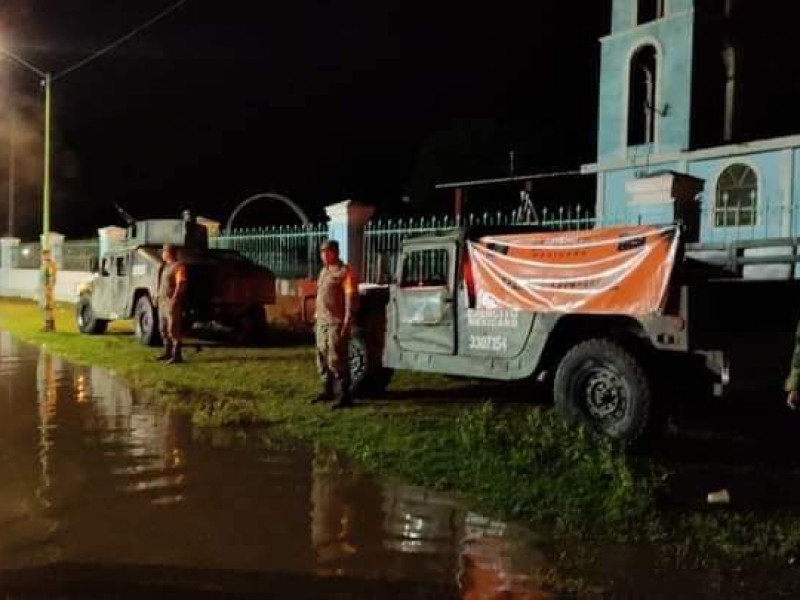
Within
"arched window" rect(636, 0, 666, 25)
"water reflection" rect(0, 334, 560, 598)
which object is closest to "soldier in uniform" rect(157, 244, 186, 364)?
"water reflection" rect(0, 334, 560, 598)

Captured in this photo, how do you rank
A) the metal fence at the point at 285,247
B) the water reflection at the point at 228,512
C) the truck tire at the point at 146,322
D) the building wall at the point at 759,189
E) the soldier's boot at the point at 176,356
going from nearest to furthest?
the water reflection at the point at 228,512 → the soldier's boot at the point at 176,356 → the truck tire at the point at 146,322 → the building wall at the point at 759,189 → the metal fence at the point at 285,247

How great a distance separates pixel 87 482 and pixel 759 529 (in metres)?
4.53

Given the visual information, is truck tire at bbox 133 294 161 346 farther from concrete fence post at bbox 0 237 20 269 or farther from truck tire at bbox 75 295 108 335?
concrete fence post at bbox 0 237 20 269

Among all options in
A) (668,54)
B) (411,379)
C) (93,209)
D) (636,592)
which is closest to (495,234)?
(411,379)

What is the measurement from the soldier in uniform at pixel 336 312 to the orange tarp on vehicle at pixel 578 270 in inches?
50.7

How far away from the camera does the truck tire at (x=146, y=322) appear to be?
15625 mm

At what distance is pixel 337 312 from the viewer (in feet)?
31.3

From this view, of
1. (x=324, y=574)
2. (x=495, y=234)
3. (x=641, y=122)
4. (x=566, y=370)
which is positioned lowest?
(x=324, y=574)

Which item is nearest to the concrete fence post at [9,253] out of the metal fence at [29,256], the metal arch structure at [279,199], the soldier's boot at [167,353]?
the metal fence at [29,256]

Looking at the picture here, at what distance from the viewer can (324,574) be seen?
196 inches

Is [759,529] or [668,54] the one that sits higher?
[668,54]

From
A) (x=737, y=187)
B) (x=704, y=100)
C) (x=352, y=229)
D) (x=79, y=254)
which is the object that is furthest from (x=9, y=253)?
(x=737, y=187)

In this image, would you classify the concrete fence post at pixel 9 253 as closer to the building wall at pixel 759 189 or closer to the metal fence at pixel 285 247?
the metal fence at pixel 285 247

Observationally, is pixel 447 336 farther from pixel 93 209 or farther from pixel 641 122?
pixel 93 209
